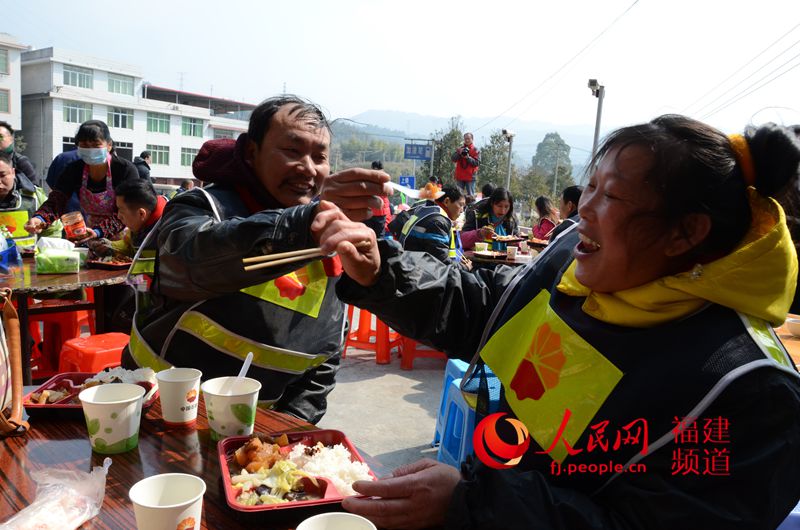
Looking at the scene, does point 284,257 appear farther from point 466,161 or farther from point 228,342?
point 466,161

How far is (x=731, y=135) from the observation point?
1.36 metres

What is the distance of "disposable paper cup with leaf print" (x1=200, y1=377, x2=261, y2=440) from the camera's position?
1553 millimetres

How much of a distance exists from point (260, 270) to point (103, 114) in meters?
45.1

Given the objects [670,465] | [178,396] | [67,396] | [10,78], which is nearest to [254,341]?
[178,396]

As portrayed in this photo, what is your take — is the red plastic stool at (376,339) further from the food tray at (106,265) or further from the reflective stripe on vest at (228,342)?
the reflective stripe on vest at (228,342)

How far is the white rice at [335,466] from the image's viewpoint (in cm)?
130

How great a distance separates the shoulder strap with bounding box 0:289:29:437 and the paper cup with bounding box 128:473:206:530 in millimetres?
666

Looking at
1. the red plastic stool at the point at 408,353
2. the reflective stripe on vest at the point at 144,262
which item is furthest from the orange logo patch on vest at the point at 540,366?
the red plastic stool at the point at 408,353

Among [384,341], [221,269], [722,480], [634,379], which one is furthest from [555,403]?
[384,341]

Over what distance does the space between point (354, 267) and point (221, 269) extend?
46 cm

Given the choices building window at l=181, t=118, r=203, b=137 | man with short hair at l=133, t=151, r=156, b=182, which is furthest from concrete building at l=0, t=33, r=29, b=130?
man with short hair at l=133, t=151, r=156, b=182

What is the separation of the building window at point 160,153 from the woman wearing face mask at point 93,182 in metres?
41.1

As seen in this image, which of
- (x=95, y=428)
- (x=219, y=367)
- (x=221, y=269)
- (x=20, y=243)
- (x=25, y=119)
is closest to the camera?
(x=95, y=428)

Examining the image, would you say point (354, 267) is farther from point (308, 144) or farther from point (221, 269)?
point (308, 144)
